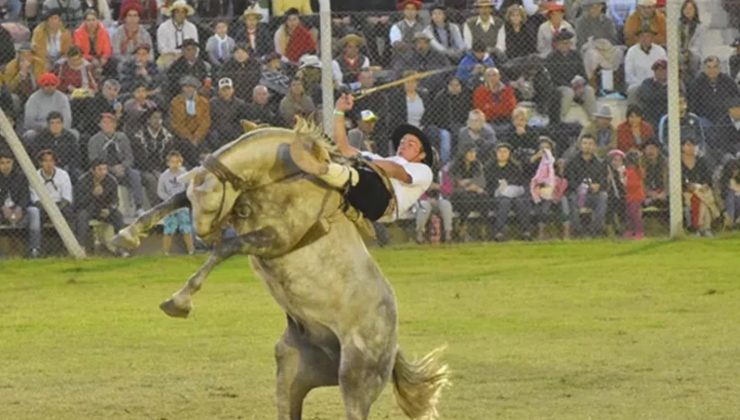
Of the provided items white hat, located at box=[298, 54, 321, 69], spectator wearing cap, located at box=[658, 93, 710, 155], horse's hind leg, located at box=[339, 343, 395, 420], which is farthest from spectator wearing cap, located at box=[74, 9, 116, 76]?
horse's hind leg, located at box=[339, 343, 395, 420]

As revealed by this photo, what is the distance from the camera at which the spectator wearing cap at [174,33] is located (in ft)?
69.5

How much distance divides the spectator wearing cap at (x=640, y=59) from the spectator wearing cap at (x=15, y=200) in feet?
21.5

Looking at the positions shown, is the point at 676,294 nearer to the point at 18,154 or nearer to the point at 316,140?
the point at 18,154

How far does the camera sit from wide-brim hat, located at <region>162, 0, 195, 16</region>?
21.5 m

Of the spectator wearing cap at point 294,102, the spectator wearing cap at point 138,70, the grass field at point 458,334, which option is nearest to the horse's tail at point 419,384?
the grass field at point 458,334

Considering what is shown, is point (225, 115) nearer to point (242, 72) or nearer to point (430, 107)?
point (242, 72)

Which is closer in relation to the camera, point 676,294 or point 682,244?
point 676,294

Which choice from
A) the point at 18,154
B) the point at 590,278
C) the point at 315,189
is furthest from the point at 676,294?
the point at 315,189

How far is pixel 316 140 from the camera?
29.7 feet

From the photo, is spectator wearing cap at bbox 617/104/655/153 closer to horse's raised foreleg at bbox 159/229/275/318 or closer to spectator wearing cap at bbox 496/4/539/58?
spectator wearing cap at bbox 496/4/539/58

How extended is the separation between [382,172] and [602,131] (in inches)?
471

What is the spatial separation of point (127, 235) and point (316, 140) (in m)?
0.97

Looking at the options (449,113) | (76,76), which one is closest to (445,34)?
(449,113)

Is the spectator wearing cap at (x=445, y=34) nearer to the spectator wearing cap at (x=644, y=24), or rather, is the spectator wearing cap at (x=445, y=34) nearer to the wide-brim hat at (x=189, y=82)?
the spectator wearing cap at (x=644, y=24)
